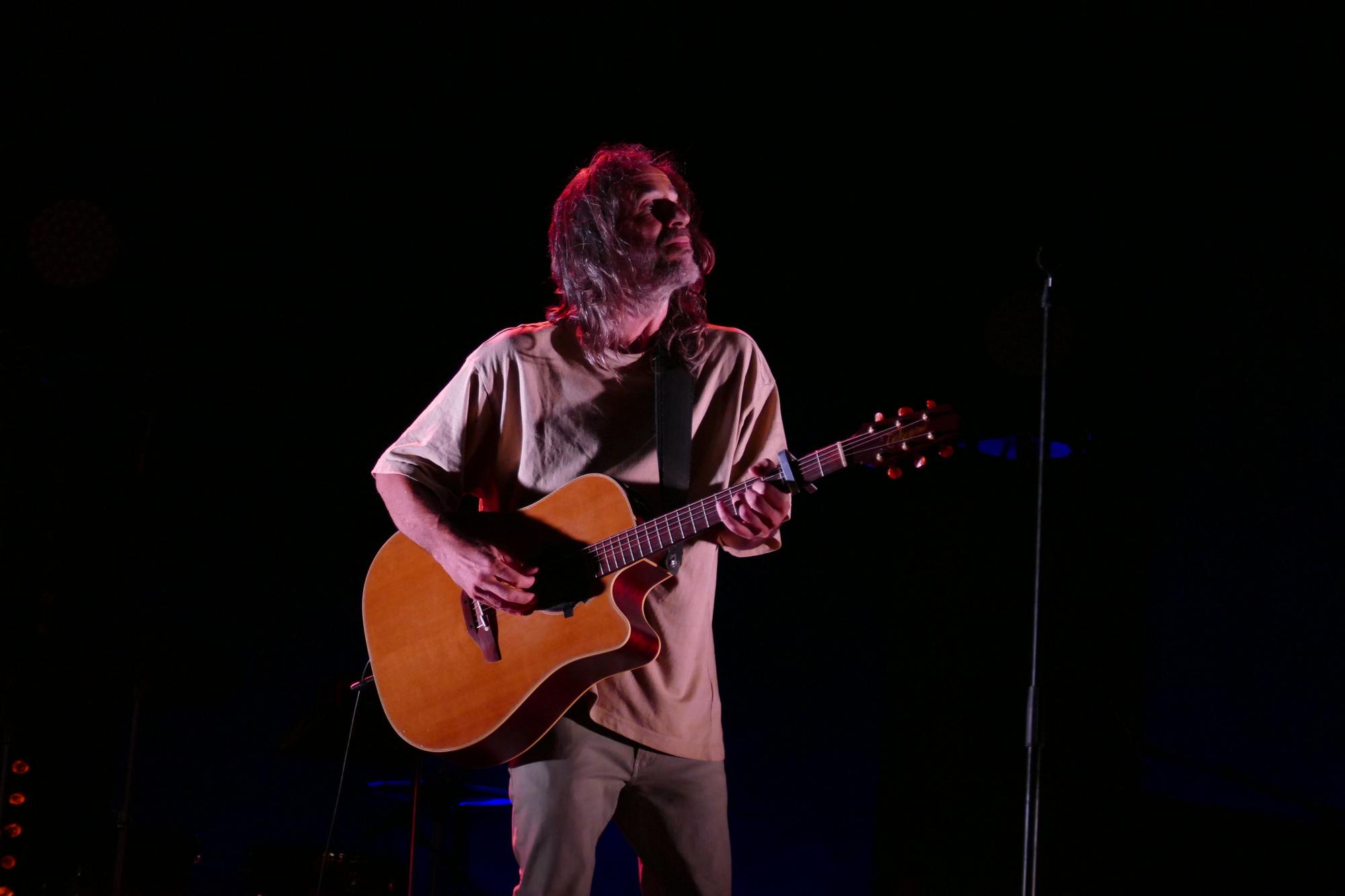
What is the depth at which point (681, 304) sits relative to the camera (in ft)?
9.23

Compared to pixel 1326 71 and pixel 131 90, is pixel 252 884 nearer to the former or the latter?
pixel 131 90

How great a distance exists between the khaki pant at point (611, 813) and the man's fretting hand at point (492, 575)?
0.32 meters

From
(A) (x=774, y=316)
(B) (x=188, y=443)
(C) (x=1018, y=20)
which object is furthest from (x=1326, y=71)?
(B) (x=188, y=443)

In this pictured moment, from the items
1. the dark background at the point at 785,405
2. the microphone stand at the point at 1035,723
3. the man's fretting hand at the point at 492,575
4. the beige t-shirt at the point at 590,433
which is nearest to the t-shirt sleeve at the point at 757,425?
the beige t-shirt at the point at 590,433

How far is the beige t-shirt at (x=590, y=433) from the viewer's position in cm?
251

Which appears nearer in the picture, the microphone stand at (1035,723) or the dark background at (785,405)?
the microphone stand at (1035,723)

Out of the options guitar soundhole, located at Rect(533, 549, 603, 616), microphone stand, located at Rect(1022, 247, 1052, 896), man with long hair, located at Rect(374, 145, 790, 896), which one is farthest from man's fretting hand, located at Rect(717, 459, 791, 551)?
microphone stand, located at Rect(1022, 247, 1052, 896)

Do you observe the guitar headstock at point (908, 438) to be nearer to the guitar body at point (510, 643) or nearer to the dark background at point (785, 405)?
the guitar body at point (510, 643)

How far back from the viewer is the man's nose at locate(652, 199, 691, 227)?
2865 millimetres

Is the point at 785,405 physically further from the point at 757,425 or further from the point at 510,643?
the point at 510,643

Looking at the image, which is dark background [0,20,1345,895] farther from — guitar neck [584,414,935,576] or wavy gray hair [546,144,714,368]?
guitar neck [584,414,935,576]

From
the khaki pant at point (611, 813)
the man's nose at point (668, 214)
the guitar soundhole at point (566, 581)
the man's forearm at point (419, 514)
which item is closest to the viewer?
the khaki pant at point (611, 813)

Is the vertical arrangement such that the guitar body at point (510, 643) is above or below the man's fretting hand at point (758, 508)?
below

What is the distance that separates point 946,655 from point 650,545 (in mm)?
3568
